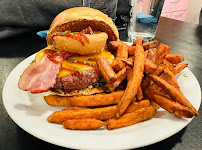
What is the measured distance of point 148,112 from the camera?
1437 millimetres

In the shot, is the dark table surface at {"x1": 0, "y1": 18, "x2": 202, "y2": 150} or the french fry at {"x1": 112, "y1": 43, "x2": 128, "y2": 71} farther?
the french fry at {"x1": 112, "y1": 43, "x2": 128, "y2": 71}

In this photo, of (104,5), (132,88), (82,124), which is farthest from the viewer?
(104,5)

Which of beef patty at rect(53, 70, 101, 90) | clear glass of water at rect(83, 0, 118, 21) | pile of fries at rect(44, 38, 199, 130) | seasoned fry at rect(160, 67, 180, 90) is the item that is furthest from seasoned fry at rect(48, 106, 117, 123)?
clear glass of water at rect(83, 0, 118, 21)

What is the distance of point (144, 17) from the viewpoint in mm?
3236

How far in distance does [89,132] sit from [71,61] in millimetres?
777

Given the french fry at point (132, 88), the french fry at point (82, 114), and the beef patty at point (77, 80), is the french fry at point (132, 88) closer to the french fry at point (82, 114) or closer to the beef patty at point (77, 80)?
the french fry at point (82, 114)

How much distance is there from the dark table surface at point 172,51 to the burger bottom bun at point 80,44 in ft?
2.82

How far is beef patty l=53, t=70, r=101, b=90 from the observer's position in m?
1.74

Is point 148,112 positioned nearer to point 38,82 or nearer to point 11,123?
point 38,82

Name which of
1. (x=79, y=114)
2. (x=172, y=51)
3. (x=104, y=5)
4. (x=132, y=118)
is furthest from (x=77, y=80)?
(x=104, y=5)

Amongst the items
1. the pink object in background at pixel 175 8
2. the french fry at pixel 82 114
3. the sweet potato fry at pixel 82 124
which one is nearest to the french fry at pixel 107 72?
the french fry at pixel 82 114

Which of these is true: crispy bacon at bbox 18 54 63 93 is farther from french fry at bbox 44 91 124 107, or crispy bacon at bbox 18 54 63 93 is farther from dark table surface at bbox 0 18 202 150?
dark table surface at bbox 0 18 202 150

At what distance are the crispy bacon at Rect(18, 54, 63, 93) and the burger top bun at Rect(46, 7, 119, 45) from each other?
1.56 ft

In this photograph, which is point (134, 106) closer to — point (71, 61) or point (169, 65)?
point (169, 65)
